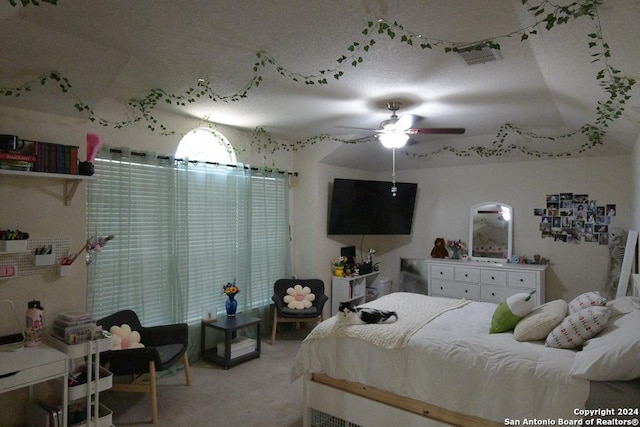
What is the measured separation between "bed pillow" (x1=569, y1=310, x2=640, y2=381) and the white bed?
0.06 m

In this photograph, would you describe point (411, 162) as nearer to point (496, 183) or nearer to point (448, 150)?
point (448, 150)

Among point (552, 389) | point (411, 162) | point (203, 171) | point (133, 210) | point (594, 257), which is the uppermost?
point (411, 162)

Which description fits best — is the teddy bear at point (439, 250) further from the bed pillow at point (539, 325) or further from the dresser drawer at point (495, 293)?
the bed pillow at point (539, 325)

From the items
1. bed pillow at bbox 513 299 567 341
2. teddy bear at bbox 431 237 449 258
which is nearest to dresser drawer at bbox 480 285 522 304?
teddy bear at bbox 431 237 449 258

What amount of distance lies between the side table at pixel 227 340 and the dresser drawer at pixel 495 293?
3.04 meters

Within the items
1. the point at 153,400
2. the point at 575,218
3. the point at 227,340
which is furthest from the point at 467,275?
the point at 153,400

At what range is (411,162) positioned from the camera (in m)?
5.92

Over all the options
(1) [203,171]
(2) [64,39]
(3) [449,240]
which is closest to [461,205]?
(3) [449,240]

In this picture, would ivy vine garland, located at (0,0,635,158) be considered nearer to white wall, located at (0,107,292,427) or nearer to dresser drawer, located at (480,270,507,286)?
white wall, located at (0,107,292,427)

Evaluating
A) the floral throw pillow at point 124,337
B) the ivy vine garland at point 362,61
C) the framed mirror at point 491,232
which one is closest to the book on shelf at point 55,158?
the ivy vine garland at point 362,61

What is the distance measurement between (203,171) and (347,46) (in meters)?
2.44

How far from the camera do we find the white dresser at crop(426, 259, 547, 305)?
4715 mm

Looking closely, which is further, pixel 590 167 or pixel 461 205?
pixel 461 205

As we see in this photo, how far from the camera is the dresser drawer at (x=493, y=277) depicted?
16.1ft
